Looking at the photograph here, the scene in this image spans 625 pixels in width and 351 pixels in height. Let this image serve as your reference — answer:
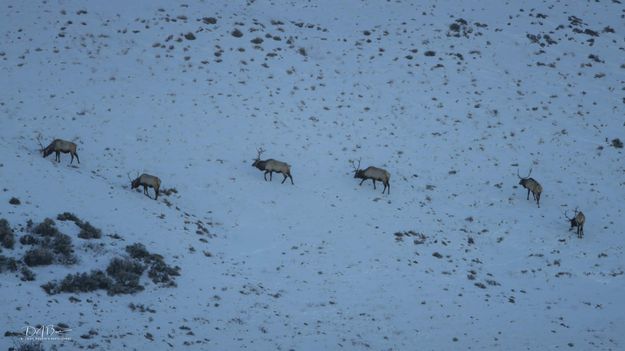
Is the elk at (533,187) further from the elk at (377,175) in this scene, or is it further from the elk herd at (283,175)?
the elk at (377,175)

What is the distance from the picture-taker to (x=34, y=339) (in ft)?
47.3

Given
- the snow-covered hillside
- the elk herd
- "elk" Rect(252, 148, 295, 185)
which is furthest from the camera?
"elk" Rect(252, 148, 295, 185)

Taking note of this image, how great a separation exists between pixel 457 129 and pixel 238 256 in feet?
56.2

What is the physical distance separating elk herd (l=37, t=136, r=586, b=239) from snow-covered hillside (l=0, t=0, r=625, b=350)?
1.59 ft

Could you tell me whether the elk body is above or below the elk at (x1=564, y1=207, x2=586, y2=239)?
above

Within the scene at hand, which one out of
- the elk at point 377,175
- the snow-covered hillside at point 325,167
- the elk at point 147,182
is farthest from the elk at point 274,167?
the elk at point 147,182

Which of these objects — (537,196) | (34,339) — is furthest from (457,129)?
(34,339)

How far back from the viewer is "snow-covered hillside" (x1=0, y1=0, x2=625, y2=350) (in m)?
20.0

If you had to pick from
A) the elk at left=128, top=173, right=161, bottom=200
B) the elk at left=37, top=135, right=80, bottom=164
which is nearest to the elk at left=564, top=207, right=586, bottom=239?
the elk at left=128, top=173, right=161, bottom=200

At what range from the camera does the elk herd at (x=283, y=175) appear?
85.3 feet

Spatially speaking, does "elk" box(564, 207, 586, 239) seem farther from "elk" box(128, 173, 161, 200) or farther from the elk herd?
"elk" box(128, 173, 161, 200)

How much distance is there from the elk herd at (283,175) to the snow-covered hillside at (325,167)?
1.59 feet

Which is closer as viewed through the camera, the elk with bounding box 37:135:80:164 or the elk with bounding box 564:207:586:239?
the elk with bounding box 37:135:80:164

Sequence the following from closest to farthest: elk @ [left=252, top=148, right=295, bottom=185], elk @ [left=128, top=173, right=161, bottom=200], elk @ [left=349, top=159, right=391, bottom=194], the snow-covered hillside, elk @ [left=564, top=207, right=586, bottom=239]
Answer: the snow-covered hillside → elk @ [left=128, top=173, right=161, bottom=200] → elk @ [left=564, top=207, right=586, bottom=239] → elk @ [left=252, top=148, right=295, bottom=185] → elk @ [left=349, top=159, right=391, bottom=194]
